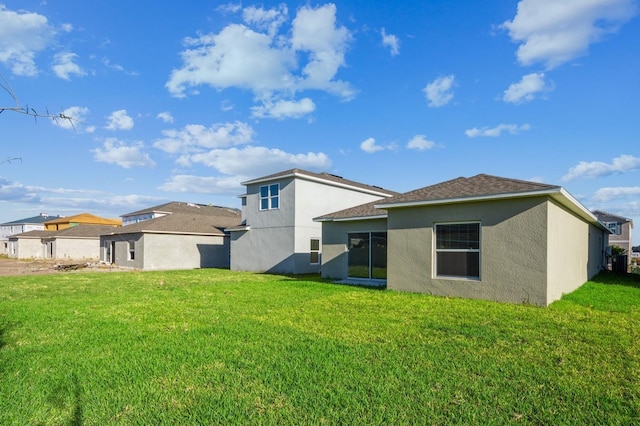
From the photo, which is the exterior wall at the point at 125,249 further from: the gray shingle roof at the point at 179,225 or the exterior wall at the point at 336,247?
the exterior wall at the point at 336,247

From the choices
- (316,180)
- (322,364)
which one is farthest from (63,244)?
(322,364)

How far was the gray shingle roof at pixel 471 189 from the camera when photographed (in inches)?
365

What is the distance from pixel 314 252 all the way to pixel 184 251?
1090cm

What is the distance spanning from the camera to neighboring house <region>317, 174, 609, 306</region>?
355 inches

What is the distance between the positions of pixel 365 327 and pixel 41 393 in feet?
16.1

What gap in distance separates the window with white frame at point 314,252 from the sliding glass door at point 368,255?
5.07m

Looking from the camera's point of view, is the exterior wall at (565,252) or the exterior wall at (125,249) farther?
the exterior wall at (125,249)

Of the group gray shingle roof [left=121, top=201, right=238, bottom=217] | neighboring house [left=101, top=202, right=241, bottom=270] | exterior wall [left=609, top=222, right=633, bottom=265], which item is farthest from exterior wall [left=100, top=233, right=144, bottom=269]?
exterior wall [left=609, top=222, right=633, bottom=265]

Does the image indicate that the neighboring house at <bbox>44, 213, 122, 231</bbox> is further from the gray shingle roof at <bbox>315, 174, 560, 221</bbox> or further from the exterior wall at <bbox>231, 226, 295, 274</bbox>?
the gray shingle roof at <bbox>315, 174, 560, 221</bbox>

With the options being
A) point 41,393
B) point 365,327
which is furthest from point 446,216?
point 41,393

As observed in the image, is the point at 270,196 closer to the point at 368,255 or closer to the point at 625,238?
the point at 368,255

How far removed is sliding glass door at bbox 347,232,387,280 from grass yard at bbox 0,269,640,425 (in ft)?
17.1

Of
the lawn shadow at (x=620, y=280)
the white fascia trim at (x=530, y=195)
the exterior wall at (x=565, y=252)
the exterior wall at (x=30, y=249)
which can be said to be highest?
the white fascia trim at (x=530, y=195)

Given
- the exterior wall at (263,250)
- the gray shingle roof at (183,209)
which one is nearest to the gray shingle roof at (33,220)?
the gray shingle roof at (183,209)
